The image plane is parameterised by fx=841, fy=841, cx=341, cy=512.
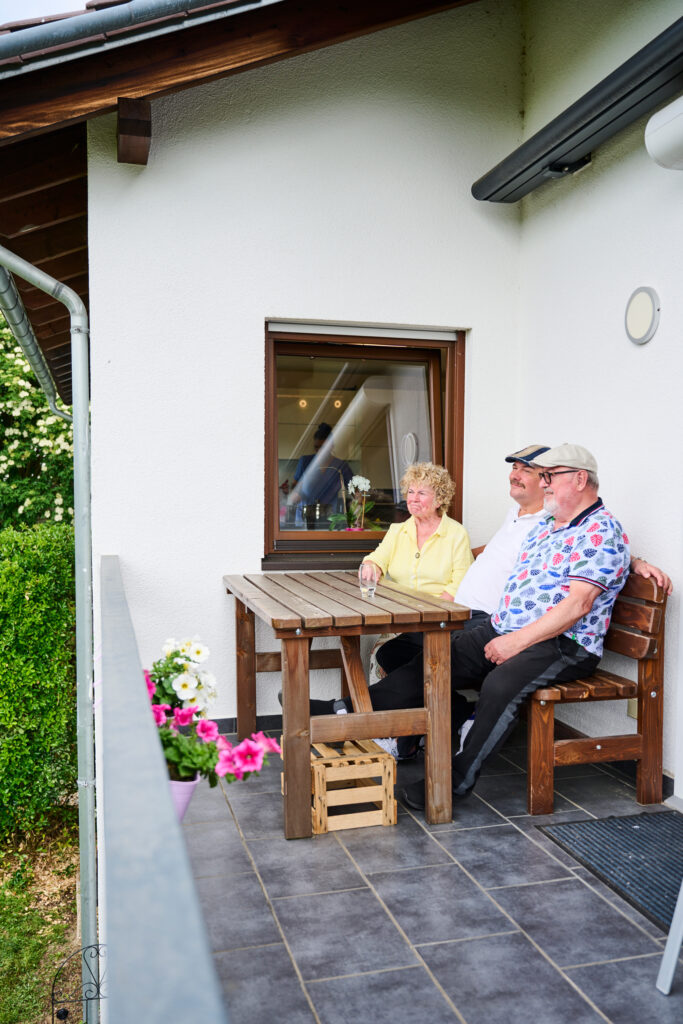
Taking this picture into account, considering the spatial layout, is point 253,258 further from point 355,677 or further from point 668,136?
point 355,677

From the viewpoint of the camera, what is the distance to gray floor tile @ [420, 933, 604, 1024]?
1907 mm

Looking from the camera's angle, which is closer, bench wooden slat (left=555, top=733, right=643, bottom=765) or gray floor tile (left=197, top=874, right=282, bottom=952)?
gray floor tile (left=197, top=874, right=282, bottom=952)

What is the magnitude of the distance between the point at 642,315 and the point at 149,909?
10.8ft

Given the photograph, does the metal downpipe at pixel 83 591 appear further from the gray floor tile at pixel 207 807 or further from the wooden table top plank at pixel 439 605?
the wooden table top plank at pixel 439 605

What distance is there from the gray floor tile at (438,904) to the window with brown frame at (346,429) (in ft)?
6.50

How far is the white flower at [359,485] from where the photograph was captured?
4.58 m

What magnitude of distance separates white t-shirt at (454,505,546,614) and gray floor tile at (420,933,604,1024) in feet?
5.53

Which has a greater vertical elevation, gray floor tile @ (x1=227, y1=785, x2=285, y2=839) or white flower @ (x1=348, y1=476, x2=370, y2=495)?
white flower @ (x1=348, y1=476, x2=370, y2=495)

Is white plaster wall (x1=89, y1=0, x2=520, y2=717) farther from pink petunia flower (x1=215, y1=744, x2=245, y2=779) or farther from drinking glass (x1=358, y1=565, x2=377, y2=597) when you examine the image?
pink petunia flower (x1=215, y1=744, x2=245, y2=779)

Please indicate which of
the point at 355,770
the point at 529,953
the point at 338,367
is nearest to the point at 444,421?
the point at 338,367

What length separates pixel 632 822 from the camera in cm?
305

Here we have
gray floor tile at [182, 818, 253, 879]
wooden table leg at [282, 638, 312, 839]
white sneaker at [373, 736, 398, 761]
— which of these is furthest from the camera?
white sneaker at [373, 736, 398, 761]

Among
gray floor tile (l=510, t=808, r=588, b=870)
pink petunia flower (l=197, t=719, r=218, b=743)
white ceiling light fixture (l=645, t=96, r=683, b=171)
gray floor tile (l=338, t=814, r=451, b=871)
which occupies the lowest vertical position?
gray floor tile (l=338, t=814, r=451, b=871)

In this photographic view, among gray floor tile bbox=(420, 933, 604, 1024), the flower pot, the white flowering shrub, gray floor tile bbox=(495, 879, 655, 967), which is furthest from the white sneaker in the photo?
the white flowering shrub
